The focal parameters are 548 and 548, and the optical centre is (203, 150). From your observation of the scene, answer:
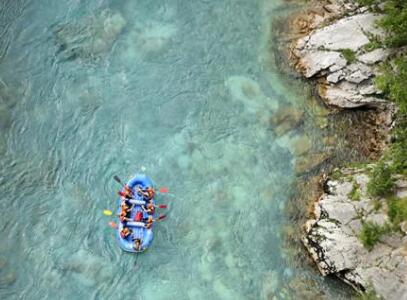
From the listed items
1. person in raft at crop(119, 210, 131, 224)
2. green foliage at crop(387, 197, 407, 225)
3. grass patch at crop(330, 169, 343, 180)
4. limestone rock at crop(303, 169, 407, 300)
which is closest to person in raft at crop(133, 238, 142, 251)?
person in raft at crop(119, 210, 131, 224)

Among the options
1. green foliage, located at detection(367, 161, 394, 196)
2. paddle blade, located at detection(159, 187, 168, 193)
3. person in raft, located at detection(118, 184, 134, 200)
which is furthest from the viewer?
paddle blade, located at detection(159, 187, 168, 193)

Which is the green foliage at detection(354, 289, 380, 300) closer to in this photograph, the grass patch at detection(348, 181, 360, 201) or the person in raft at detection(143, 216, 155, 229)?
the grass patch at detection(348, 181, 360, 201)

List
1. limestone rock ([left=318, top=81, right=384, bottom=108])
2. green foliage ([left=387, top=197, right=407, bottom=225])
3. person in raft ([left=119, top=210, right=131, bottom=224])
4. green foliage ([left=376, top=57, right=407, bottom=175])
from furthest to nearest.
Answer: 1. limestone rock ([left=318, top=81, right=384, bottom=108])
2. green foliage ([left=376, top=57, right=407, bottom=175])
3. person in raft ([left=119, top=210, right=131, bottom=224])
4. green foliage ([left=387, top=197, right=407, bottom=225])

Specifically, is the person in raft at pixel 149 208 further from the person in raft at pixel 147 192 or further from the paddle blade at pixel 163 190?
the paddle blade at pixel 163 190

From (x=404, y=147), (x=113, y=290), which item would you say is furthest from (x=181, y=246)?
(x=404, y=147)

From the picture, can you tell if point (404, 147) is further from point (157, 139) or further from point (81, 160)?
point (81, 160)

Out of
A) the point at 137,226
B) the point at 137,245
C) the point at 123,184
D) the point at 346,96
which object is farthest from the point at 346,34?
the point at 137,245
